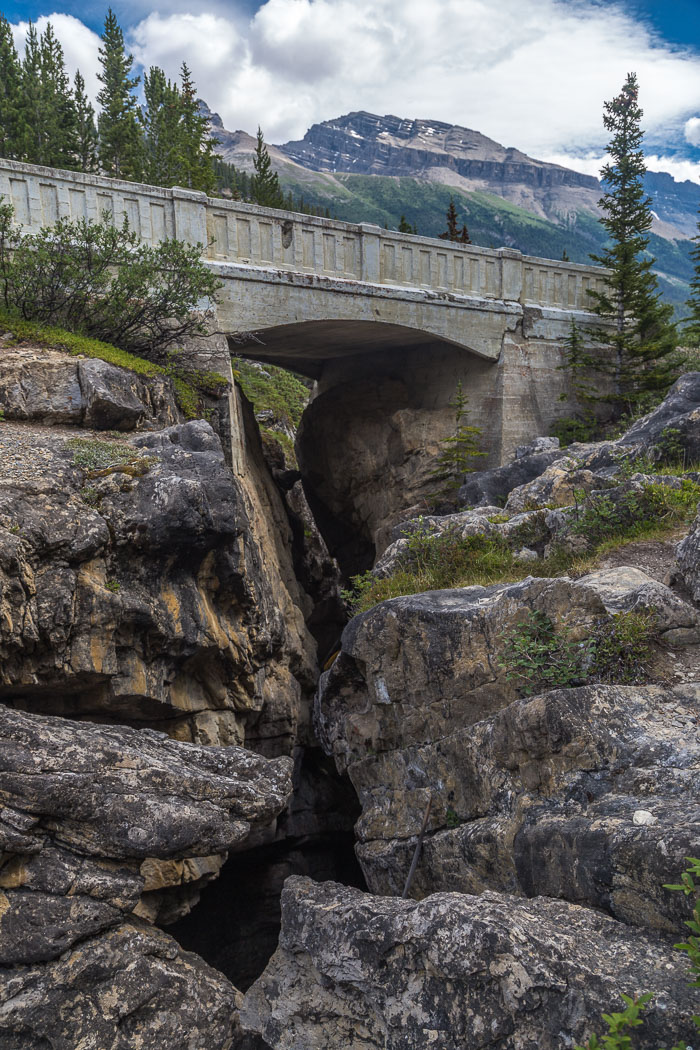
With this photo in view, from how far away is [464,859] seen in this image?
7.59 m

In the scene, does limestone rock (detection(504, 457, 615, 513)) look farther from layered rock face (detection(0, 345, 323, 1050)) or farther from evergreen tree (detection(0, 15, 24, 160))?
evergreen tree (detection(0, 15, 24, 160))

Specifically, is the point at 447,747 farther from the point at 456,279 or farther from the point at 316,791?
the point at 456,279

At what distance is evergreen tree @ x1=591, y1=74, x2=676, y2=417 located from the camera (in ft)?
63.9

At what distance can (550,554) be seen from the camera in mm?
10617

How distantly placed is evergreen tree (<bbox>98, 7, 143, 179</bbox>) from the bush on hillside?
2037cm

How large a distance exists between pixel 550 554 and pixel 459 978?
6297 mm

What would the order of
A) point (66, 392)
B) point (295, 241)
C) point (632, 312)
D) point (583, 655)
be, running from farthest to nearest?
point (632, 312), point (295, 241), point (66, 392), point (583, 655)

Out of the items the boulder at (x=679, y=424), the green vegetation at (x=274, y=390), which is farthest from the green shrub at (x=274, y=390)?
the boulder at (x=679, y=424)

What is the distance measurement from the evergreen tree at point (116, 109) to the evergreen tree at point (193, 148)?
193 centimetres

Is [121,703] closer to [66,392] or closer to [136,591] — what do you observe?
[136,591]

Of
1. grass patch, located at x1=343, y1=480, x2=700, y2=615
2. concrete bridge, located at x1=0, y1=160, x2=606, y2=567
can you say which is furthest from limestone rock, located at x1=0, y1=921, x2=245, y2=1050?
concrete bridge, located at x1=0, y1=160, x2=606, y2=567

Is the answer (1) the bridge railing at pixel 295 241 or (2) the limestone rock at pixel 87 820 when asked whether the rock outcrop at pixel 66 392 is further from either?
(2) the limestone rock at pixel 87 820

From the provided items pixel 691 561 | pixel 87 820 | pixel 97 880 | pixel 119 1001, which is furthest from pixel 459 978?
pixel 691 561

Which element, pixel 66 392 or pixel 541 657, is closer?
pixel 541 657
